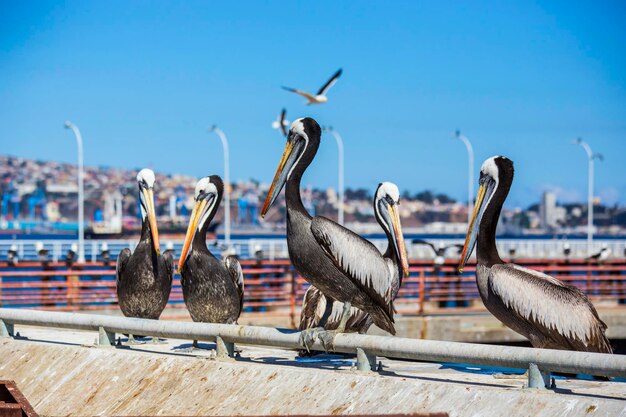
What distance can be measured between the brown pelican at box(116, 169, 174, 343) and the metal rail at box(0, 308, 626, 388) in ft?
3.13

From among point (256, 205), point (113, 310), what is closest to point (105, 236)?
point (256, 205)

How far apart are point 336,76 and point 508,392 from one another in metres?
30.2

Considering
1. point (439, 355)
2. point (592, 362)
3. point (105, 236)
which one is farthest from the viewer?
point (105, 236)

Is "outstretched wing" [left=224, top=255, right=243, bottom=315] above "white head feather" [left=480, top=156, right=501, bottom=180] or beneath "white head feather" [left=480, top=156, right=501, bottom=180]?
beneath

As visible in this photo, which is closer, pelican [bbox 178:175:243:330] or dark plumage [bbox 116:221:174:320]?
pelican [bbox 178:175:243:330]

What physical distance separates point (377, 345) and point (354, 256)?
0.79m

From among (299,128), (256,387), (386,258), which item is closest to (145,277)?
(299,128)

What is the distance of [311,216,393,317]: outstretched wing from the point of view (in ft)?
26.5

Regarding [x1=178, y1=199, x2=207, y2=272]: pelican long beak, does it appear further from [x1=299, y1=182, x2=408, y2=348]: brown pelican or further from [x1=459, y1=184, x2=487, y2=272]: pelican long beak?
[x1=459, y1=184, x2=487, y2=272]: pelican long beak

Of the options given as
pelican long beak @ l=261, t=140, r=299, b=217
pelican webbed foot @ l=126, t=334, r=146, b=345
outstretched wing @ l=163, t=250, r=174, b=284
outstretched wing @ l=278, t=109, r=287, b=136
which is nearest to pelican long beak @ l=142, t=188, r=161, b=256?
outstretched wing @ l=163, t=250, r=174, b=284

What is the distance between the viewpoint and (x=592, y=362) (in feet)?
21.3

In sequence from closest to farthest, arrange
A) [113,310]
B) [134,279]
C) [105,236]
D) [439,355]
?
[439,355], [134,279], [113,310], [105,236]

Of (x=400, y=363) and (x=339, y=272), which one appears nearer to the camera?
(x=339, y=272)

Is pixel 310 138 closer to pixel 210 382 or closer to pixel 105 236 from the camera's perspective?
pixel 210 382
